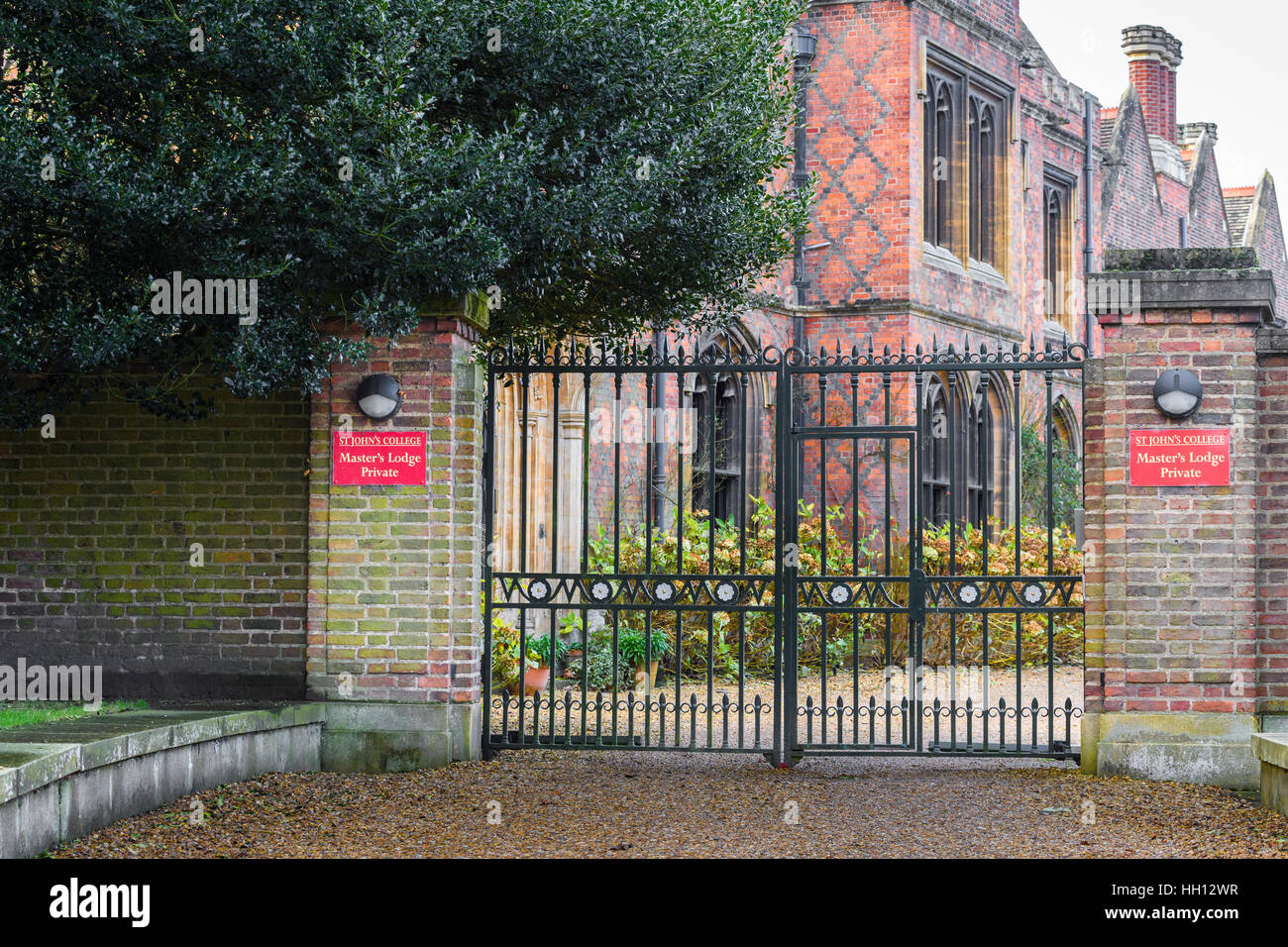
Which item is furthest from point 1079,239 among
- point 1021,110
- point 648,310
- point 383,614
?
point 383,614

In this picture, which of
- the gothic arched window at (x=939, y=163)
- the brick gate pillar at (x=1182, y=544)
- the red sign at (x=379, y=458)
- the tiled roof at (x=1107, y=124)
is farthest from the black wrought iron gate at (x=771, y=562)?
the tiled roof at (x=1107, y=124)

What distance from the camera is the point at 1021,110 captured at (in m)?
21.9

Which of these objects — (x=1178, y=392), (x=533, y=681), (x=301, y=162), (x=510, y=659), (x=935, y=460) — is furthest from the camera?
(x=935, y=460)

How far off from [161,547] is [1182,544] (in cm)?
556

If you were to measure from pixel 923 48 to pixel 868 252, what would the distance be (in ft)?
8.94

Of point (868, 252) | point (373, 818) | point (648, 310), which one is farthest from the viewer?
point (868, 252)

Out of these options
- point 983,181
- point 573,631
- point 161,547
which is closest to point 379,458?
point 161,547

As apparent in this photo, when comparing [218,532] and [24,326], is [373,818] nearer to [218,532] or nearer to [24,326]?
[218,532]

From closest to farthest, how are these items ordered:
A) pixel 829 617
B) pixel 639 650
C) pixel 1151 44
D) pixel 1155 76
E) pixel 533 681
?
pixel 533 681
pixel 639 650
pixel 829 617
pixel 1151 44
pixel 1155 76

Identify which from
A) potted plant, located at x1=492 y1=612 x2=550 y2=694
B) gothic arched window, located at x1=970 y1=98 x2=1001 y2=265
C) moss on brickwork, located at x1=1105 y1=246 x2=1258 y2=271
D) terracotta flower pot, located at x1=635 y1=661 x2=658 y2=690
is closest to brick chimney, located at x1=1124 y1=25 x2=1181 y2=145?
gothic arched window, located at x1=970 y1=98 x2=1001 y2=265

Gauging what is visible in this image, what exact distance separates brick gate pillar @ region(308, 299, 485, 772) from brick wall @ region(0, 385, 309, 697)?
0.73 ft

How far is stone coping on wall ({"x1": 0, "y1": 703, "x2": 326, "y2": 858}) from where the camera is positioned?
5574 mm

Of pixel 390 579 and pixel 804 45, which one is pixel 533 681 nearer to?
pixel 390 579

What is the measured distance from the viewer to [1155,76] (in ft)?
103
